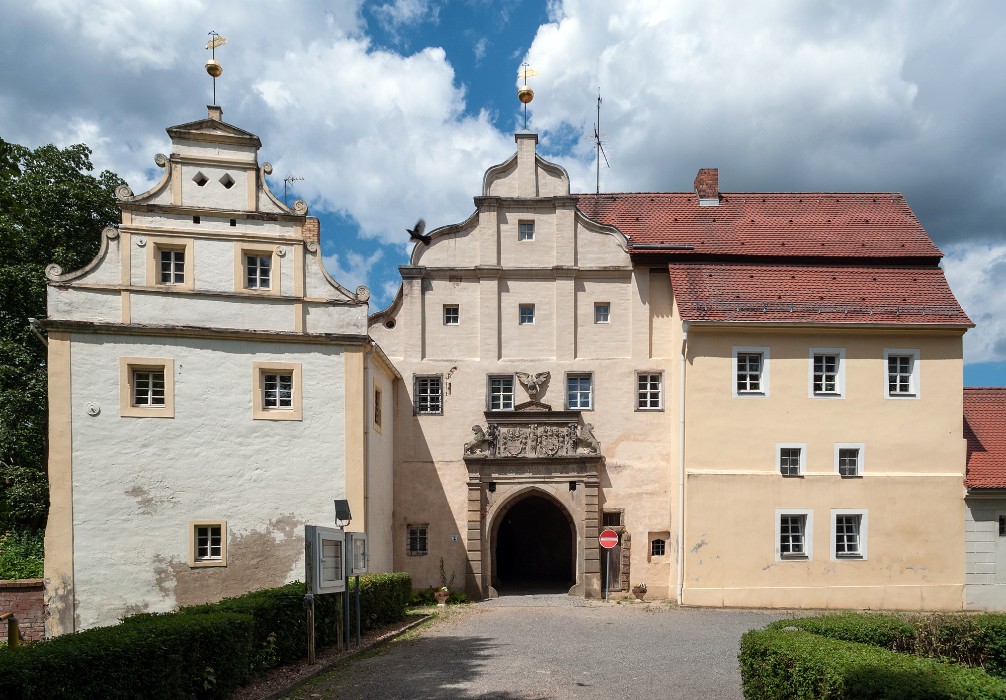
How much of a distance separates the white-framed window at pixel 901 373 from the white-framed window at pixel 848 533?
3396mm

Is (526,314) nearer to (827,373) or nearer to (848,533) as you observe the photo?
(827,373)

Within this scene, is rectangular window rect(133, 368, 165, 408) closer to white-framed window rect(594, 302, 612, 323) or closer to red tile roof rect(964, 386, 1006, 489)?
white-framed window rect(594, 302, 612, 323)

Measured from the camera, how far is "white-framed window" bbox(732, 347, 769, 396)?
22.1 metres

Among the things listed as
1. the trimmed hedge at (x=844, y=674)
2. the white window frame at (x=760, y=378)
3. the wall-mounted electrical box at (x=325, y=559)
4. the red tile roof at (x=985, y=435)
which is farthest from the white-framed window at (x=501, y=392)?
the trimmed hedge at (x=844, y=674)

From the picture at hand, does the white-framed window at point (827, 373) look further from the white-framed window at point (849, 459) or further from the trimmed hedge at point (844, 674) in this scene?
the trimmed hedge at point (844, 674)

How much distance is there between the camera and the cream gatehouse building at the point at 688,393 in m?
21.6

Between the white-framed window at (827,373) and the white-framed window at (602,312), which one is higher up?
the white-framed window at (602,312)

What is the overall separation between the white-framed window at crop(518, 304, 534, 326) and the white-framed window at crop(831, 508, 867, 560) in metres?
9.86

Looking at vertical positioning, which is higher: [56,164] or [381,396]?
[56,164]

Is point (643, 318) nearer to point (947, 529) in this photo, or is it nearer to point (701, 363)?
point (701, 363)

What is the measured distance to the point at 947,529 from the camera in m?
21.6

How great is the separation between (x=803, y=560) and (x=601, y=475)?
19.0 feet

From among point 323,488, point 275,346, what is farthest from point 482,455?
point 275,346

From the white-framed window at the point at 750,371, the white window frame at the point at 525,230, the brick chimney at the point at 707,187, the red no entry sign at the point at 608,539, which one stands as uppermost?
the brick chimney at the point at 707,187
